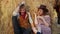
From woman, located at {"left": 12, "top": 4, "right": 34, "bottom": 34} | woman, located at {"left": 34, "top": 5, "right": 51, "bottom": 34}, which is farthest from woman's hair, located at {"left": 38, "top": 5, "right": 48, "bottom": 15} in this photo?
woman, located at {"left": 12, "top": 4, "right": 34, "bottom": 34}

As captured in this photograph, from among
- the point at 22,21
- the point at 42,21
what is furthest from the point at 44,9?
the point at 22,21

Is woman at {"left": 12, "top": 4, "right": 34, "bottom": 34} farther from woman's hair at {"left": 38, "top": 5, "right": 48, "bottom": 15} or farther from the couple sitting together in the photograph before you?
woman's hair at {"left": 38, "top": 5, "right": 48, "bottom": 15}

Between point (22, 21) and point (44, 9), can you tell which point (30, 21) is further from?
point (44, 9)

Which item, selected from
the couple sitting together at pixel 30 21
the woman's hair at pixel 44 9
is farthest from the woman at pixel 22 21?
the woman's hair at pixel 44 9

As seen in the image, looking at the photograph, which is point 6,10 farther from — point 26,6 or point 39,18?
point 39,18

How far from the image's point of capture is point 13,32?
5.34ft

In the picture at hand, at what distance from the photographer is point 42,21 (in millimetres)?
1650

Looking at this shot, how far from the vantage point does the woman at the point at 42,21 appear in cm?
164

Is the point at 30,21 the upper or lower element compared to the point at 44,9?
lower

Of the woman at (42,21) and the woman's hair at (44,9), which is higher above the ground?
the woman's hair at (44,9)

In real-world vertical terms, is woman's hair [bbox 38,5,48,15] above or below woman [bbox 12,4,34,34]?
above

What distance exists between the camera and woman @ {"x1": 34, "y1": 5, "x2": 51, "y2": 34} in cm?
164

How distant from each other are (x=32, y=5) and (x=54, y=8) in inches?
9.6

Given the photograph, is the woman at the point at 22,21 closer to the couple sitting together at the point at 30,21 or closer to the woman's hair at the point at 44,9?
the couple sitting together at the point at 30,21
